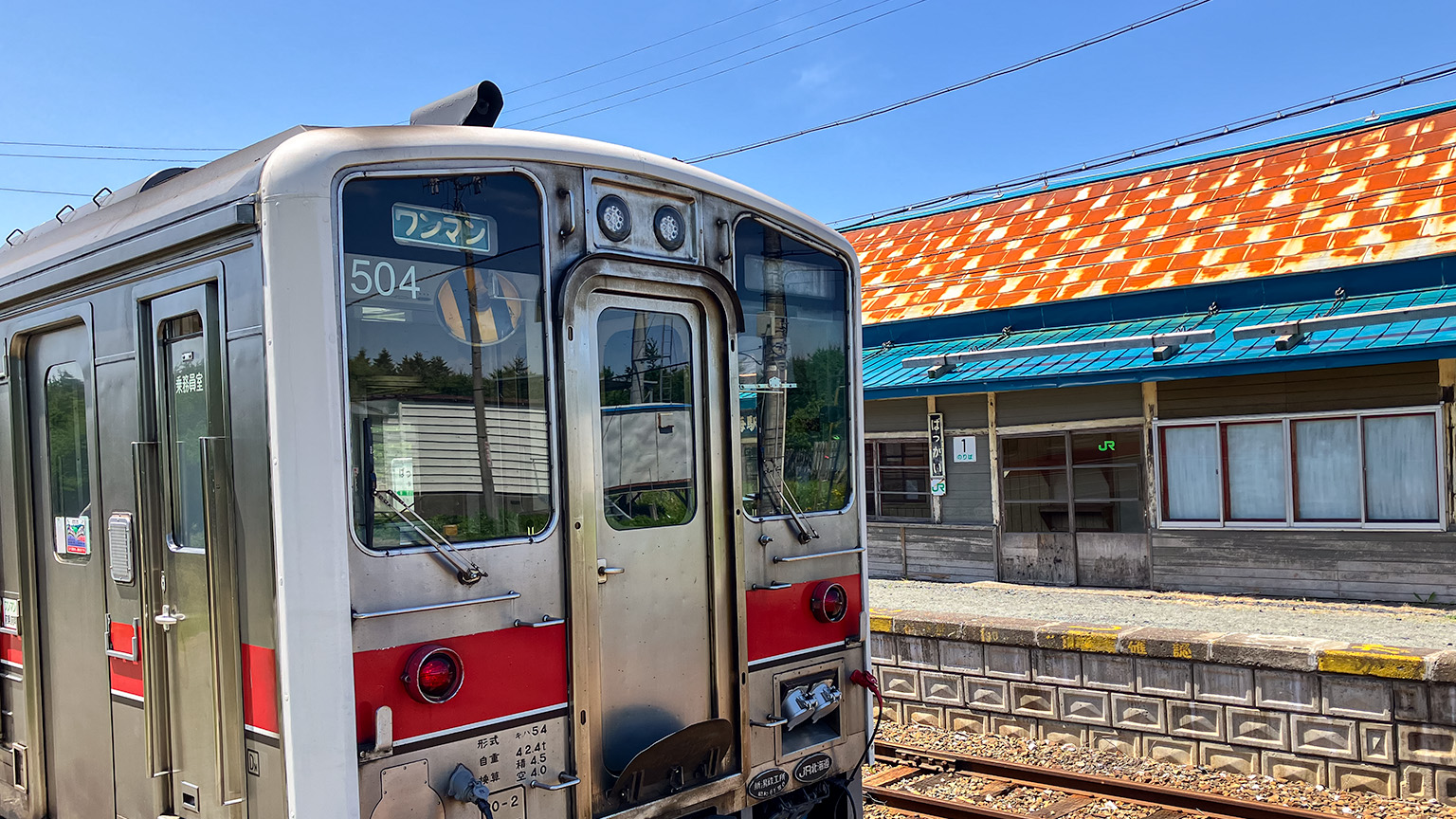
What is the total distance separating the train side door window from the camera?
3510 millimetres

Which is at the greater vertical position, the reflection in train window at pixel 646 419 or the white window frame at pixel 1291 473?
the reflection in train window at pixel 646 419

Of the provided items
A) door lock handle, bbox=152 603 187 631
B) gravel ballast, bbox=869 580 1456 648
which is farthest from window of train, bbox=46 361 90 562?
gravel ballast, bbox=869 580 1456 648

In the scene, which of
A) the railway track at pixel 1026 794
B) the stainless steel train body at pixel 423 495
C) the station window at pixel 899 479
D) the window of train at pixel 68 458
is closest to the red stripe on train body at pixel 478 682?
the stainless steel train body at pixel 423 495

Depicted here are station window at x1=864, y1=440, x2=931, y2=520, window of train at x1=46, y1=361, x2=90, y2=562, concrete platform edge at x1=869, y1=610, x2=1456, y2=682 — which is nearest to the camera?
window of train at x1=46, y1=361, x2=90, y2=562

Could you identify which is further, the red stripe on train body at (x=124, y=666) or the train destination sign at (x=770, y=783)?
the train destination sign at (x=770, y=783)

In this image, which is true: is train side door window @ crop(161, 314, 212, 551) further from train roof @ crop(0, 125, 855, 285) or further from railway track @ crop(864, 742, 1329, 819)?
railway track @ crop(864, 742, 1329, 819)

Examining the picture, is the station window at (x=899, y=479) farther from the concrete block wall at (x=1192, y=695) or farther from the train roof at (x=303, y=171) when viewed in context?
the train roof at (x=303, y=171)

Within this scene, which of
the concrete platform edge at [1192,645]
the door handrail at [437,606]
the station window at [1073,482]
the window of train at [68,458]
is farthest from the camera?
the station window at [1073,482]

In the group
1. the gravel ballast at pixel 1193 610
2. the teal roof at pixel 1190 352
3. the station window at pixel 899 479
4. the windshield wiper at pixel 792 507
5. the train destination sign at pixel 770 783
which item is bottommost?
the gravel ballast at pixel 1193 610

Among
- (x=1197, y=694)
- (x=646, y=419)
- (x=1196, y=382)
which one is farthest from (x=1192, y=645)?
(x=1196, y=382)

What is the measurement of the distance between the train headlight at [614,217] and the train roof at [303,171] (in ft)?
0.36

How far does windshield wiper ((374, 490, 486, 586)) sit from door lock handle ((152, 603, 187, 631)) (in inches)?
36.3

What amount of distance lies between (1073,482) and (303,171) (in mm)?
12402

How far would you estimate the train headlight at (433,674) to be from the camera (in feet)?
10.6
